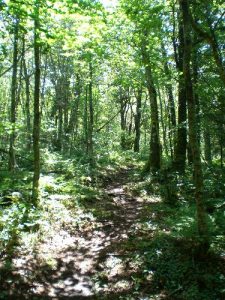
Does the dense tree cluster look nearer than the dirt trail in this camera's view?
No

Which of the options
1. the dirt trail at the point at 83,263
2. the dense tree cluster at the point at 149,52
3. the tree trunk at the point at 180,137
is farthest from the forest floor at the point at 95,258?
the tree trunk at the point at 180,137

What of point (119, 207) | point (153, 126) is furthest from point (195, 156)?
point (153, 126)

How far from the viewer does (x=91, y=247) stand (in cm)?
898

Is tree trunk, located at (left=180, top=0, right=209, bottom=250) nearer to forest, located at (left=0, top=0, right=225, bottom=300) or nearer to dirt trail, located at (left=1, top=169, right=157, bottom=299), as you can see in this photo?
forest, located at (left=0, top=0, right=225, bottom=300)

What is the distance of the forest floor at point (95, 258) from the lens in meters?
6.65

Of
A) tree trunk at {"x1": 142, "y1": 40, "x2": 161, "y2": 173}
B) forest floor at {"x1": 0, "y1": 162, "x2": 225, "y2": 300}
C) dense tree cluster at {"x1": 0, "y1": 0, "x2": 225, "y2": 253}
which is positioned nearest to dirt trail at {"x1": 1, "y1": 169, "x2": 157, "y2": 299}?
forest floor at {"x1": 0, "y1": 162, "x2": 225, "y2": 300}

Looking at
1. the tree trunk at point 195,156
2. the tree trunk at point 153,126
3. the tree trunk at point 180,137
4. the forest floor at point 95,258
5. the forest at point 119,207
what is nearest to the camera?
the forest floor at point 95,258

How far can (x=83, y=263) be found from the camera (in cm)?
805

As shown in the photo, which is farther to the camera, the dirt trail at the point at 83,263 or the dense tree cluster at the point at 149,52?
the dense tree cluster at the point at 149,52

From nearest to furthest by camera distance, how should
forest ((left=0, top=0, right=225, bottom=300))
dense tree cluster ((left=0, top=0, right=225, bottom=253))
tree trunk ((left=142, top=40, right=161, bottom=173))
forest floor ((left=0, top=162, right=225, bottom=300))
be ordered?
forest floor ((left=0, top=162, right=225, bottom=300)) < forest ((left=0, top=0, right=225, bottom=300)) < dense tree cluster ((left=0, top=0, right=225, bottom=253)) < tree trunk ((left=142, top=40, right=161, bottom=173))

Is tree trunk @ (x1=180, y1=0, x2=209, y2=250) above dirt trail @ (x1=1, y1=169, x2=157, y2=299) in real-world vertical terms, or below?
above

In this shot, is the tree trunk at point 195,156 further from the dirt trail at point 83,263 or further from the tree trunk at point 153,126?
→ the tree trunk at point 153,126

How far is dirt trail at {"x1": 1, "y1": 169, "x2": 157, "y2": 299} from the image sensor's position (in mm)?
6727

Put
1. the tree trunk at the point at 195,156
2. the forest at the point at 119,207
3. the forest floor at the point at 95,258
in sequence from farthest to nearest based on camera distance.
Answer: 1. the tree trunk at the point at 195,156
2. the forest at the point at 119,207
3. the forest floor at the point at 95,258
